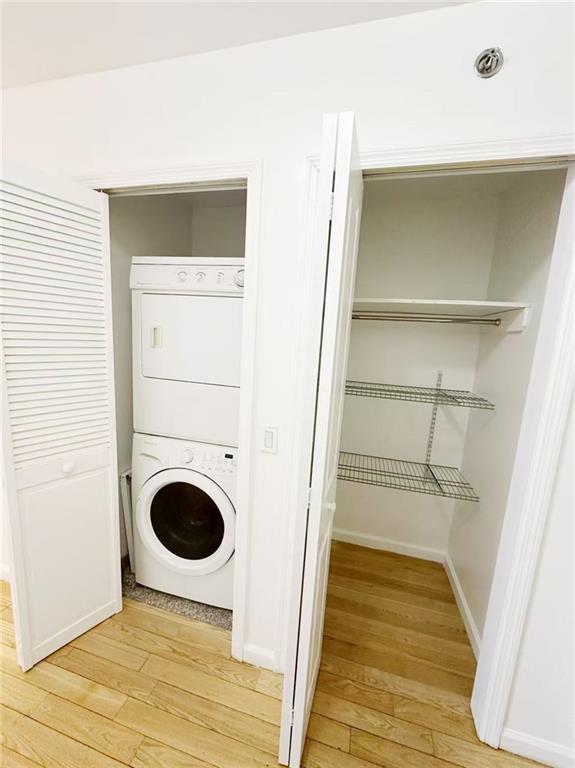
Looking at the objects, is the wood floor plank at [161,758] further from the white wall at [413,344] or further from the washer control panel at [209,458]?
the white wall at [413,344]

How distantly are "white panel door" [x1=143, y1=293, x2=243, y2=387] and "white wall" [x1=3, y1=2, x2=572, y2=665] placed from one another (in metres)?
0.30

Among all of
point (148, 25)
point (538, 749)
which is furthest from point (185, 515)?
point (148, 25)

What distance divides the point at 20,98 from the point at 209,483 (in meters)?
1.95

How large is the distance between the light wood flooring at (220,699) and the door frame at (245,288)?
0.87 feet

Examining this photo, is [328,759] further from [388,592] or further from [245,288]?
[245,288]

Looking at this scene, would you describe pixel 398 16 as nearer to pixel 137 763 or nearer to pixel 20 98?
pixel 20 98

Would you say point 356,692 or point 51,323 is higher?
point 51,323

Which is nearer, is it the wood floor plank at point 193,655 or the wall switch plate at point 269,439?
the wall switch plate at point 269,439

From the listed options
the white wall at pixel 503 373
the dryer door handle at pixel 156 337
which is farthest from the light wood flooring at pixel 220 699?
the dryer door handle at pixel 156 337

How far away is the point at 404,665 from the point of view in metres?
1.62

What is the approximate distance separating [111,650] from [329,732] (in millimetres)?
1046

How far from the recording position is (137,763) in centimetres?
118

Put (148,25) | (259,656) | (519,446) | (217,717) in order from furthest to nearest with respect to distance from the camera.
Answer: (259,656) → (217,717) → (519,446) → (148,25)

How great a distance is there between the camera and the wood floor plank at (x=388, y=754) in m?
1.23
